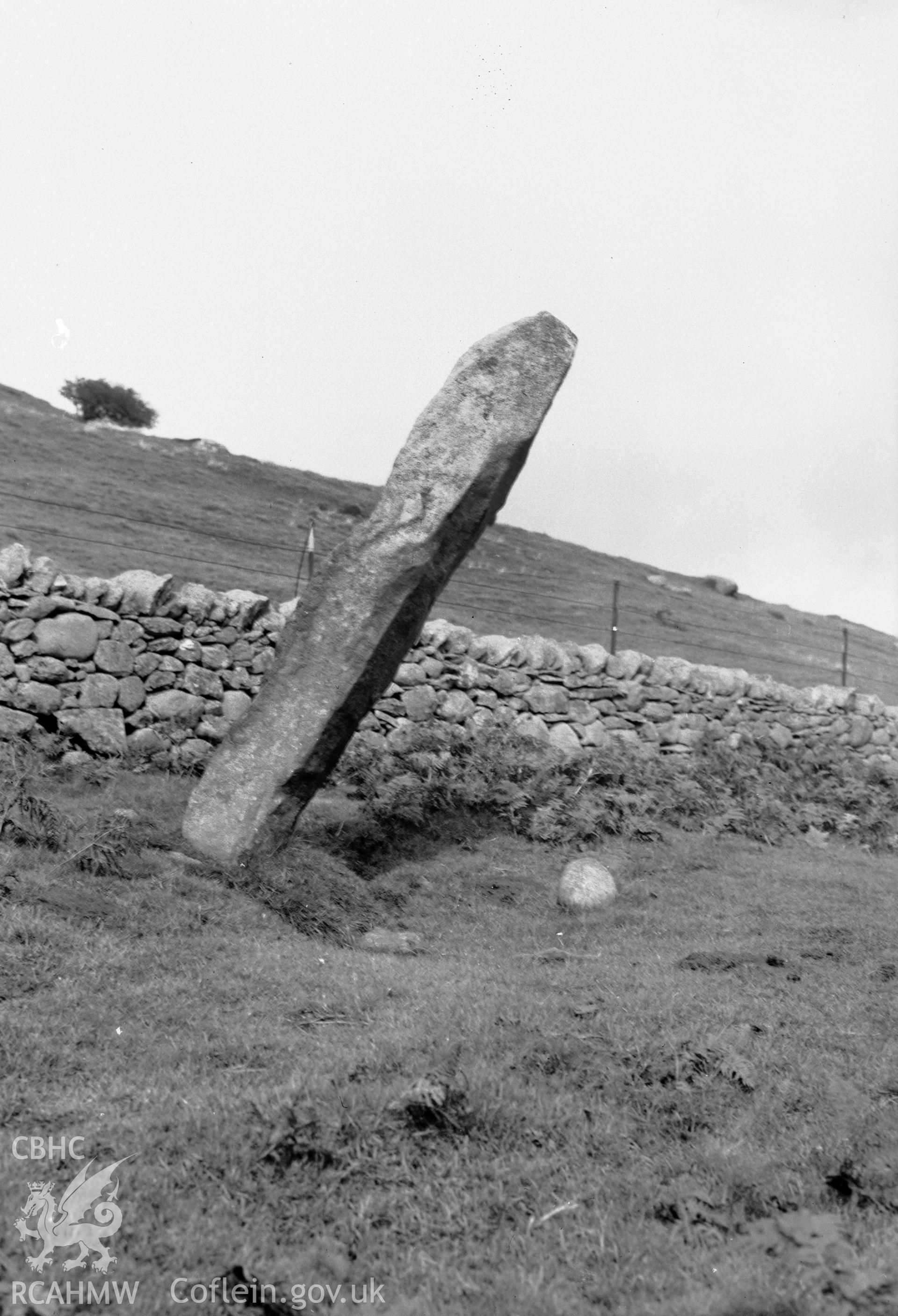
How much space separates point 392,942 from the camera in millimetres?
8109

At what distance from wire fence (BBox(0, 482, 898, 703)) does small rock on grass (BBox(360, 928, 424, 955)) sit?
45.5ft

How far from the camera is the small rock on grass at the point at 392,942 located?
26.2 ft

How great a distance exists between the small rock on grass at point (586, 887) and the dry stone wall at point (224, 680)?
3.96 m

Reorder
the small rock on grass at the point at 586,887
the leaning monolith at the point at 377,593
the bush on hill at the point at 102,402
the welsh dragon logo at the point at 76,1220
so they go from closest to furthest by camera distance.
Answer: the welsh dragon logo at the point at 76,1220, the leaning monolith at the point at 377,593, the small rock on grass at the point at 586,887, the bush on hill at the point at 102,402

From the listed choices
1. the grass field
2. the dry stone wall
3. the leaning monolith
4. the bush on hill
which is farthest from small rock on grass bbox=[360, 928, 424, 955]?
the bush on hill

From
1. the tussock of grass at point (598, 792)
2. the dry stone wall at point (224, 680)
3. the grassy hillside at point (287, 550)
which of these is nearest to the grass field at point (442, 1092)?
the tussock of grass at point (598, 792)

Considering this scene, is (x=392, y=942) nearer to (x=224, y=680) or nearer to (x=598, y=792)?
(x=598, y=792)

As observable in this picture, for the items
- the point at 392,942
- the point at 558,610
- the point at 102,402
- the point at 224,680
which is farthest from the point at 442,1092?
the point at 102,402

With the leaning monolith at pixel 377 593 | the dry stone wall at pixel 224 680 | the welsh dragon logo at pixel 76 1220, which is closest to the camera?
the welsh dragon logo at pixel 76 1220

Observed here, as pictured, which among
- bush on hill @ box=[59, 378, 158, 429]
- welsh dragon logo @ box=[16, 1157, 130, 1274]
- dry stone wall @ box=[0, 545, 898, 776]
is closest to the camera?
welsh dragon logo @ box=[16, 1157, 130, 1274]

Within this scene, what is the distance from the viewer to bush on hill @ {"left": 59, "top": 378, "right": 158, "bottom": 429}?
57.3 meters

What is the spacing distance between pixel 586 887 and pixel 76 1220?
21.8 ft

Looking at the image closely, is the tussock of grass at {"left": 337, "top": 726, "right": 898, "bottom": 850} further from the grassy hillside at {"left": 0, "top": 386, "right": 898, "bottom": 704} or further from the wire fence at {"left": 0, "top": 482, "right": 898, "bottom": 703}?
the wire fence at {"left": 0, "top": 482, "right": 898, "bottom": 703}

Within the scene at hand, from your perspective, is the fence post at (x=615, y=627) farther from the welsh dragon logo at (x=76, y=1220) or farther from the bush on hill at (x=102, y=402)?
the bush on hill at (x=102, y=402)
